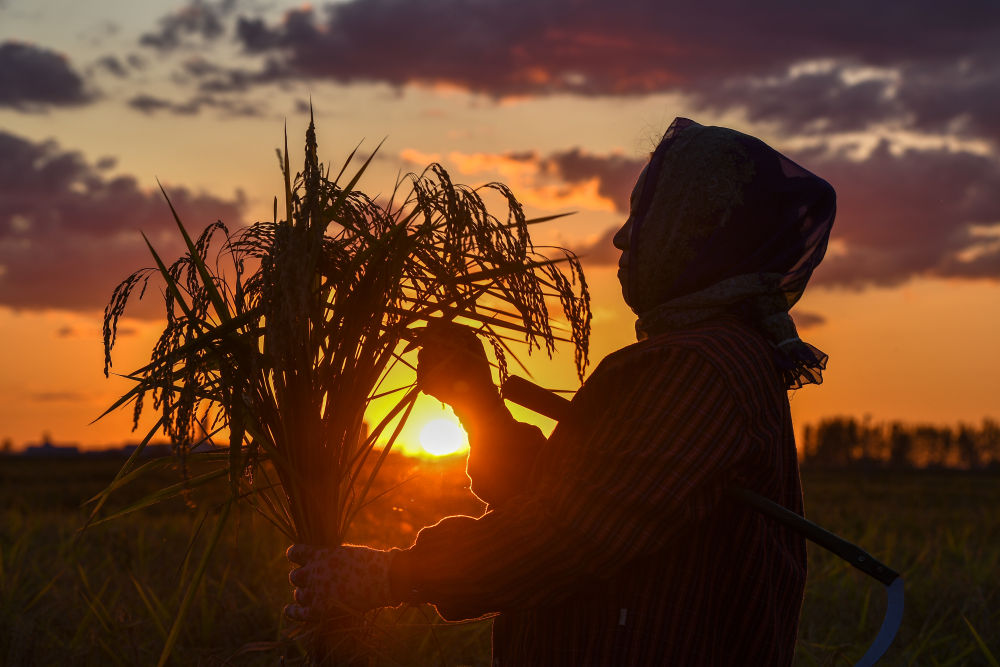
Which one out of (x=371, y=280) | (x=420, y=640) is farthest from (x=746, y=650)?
(x=420, y=640)

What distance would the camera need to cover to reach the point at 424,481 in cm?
404

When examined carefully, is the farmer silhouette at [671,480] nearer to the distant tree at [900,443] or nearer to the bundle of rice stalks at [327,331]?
the bundle of rice stalks at [327,331]

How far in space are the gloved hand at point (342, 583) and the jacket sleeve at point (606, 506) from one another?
7 cm

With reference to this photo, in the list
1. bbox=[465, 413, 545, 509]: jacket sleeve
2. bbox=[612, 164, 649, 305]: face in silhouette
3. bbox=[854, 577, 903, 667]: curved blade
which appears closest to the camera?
bbox=[854, 577, 903, 667]: curved blade

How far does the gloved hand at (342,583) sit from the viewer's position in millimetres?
1876

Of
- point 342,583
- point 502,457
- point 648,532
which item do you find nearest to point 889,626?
point 648,532

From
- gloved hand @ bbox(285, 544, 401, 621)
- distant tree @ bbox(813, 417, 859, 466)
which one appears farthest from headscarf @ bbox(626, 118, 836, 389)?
distant tree @ bbox(813, 417, 859, 466)

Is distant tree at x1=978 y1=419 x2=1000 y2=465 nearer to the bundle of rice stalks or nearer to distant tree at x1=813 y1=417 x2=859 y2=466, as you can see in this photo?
distant tree at x1=813 y1=417 x2=859 y2=466

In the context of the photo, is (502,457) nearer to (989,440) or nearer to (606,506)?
(606,506)

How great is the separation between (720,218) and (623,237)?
33cm

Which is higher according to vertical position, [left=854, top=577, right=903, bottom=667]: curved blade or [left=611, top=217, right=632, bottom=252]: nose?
[left=611, top=217, right=632, bottom=252]: nose

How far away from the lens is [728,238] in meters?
2.04

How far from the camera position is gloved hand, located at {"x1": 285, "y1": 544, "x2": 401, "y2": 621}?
1.88m

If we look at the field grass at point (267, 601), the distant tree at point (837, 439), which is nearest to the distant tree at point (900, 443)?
the distant tree at point (837, 439)
